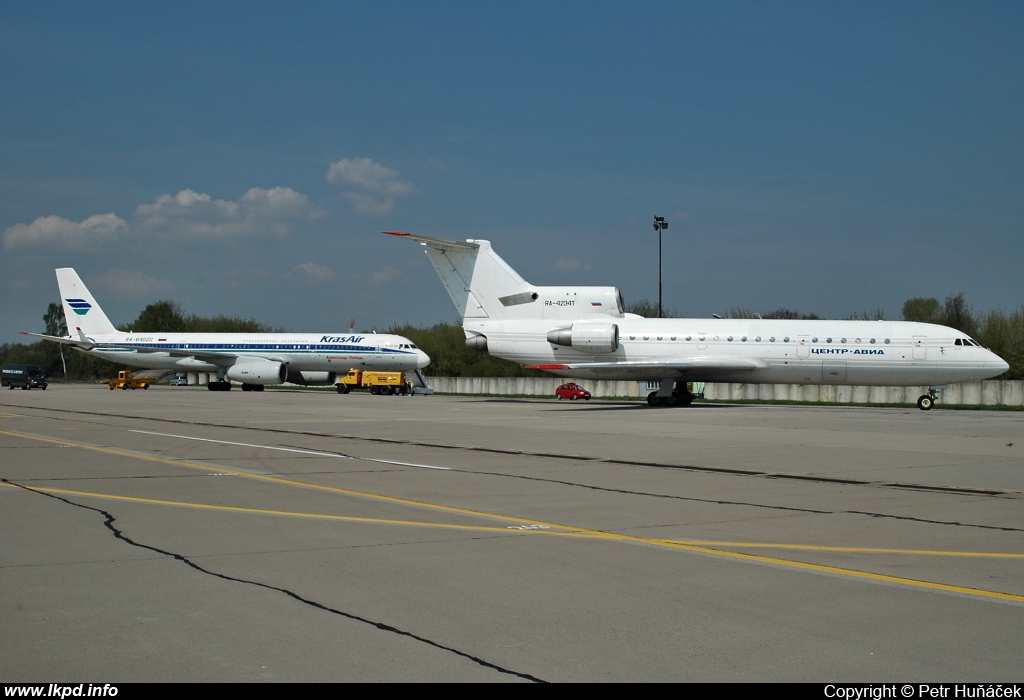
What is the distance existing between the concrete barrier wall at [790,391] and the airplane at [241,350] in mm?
13847

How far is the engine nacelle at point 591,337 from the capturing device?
3950 centimetres

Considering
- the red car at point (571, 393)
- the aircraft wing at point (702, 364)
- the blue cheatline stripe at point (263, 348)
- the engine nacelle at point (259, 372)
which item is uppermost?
the blue cheatline stripe at point (263, 348)

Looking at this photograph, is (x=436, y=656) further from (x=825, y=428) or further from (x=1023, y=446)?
(x=825, y=428)

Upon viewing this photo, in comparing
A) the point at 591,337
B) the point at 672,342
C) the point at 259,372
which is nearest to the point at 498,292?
the point at 591,337

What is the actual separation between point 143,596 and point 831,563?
17.8 feet

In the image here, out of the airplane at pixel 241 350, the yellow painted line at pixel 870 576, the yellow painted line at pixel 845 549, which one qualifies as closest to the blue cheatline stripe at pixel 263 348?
the airplane at pixel 241 350

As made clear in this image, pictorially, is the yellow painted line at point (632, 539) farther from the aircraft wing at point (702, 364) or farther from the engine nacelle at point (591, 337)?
the engine nacelle at point (591, 337)

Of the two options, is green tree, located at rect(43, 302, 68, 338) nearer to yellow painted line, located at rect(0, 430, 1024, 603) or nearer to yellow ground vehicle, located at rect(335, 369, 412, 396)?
yellow ground vehicle, located at rect(335, 369, 412, 396)

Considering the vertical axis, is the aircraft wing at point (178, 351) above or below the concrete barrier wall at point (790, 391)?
above

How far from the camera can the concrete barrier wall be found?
48938 millimetres

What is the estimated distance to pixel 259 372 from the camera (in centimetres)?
5756

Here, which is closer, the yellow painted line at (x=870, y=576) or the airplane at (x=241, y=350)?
the yellow painted line at (x=870, y=576)

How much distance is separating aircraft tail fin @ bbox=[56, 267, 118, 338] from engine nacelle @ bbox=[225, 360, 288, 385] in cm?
1356
